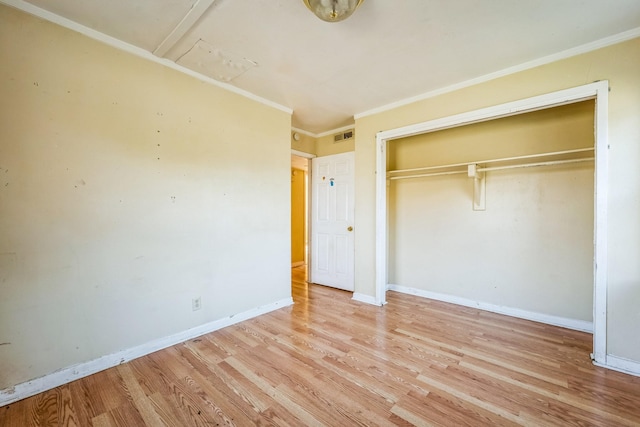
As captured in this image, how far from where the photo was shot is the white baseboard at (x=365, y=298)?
345 cm

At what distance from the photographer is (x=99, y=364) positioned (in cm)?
199

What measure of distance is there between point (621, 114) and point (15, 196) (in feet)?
14.1

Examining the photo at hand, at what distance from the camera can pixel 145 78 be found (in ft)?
7.39

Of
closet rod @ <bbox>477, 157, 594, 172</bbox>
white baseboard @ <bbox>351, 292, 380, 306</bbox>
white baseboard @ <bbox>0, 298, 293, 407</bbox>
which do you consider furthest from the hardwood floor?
closet rod @ <bbox>477, 157, 594, 172</bbox>

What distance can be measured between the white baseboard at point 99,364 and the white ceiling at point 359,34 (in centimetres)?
247

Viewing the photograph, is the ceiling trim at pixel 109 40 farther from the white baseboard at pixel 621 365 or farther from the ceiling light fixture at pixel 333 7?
the white baseboard at pixel 621 365

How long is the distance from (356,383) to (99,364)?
6.30 ft

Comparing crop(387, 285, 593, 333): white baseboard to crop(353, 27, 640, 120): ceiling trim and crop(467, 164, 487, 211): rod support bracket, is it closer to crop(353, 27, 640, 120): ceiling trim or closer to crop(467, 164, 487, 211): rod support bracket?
crop(467, 164, 487, 211): rod support bracket

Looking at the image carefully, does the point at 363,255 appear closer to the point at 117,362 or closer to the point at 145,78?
the point at 117,362

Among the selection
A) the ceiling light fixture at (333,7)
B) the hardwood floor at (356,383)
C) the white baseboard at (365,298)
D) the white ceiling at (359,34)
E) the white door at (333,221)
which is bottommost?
the hardwood floor at (356,383)

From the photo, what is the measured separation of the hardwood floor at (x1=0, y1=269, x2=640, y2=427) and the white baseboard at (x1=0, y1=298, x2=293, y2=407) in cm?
6

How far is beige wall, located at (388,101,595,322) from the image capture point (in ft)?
8.87

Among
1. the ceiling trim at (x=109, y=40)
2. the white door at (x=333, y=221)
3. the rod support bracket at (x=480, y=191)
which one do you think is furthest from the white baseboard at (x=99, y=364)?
the rod support bracket at (x=480, y=191)

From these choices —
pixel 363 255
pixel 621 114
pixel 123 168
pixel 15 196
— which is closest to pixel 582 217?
pixel 621 114
